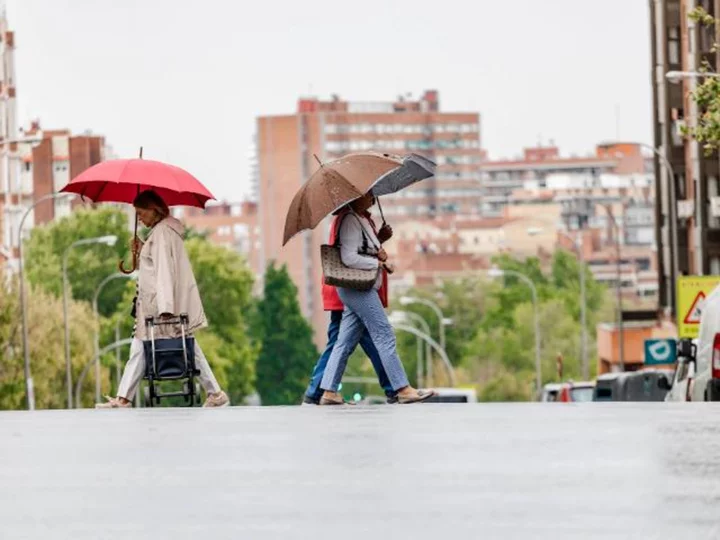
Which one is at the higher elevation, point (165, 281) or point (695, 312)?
point (165, 281)

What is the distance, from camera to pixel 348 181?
19.9 m

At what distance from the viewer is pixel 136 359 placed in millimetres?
20203

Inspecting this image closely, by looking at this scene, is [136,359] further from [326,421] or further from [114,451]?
[114,451]

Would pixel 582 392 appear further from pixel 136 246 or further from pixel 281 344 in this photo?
pixel 281 344

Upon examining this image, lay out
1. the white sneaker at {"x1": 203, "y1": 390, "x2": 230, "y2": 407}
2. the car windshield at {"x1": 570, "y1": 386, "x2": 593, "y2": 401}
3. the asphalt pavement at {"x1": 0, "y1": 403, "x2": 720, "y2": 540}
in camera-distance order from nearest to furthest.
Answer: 1. the asphalt pavement at {"x1": 0, "y1": 403, "x2": 720, "y2": 540}
2. the white sneaker at {"x1": 203, "y1": 390, "x2": 230, "y2": 407}
3. the car windshield at {"x1": 570, "y1": 386, "x2": 593, "y2": 401}

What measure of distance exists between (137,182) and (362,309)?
2241 millimetres

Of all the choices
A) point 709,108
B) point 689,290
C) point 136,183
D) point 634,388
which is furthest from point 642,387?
point 136,183

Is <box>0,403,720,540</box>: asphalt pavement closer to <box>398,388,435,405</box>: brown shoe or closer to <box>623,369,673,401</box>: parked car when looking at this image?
<box>398,388,435,405</box>: brown shoe

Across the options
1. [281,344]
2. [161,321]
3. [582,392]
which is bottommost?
[281,344]

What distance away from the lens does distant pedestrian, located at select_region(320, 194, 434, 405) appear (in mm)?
19734

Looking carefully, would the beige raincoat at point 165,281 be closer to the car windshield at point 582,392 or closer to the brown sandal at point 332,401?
the brown sandal at point 332,401

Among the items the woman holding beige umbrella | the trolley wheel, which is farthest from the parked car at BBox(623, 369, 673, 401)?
the woman holding beige umbrella

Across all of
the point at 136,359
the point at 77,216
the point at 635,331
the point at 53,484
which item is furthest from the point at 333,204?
the point at 77,216

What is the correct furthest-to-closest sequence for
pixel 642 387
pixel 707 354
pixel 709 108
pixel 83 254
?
pixel 83 254 < pixel 642 387 < pixel 709 108 < pixel 707 354
